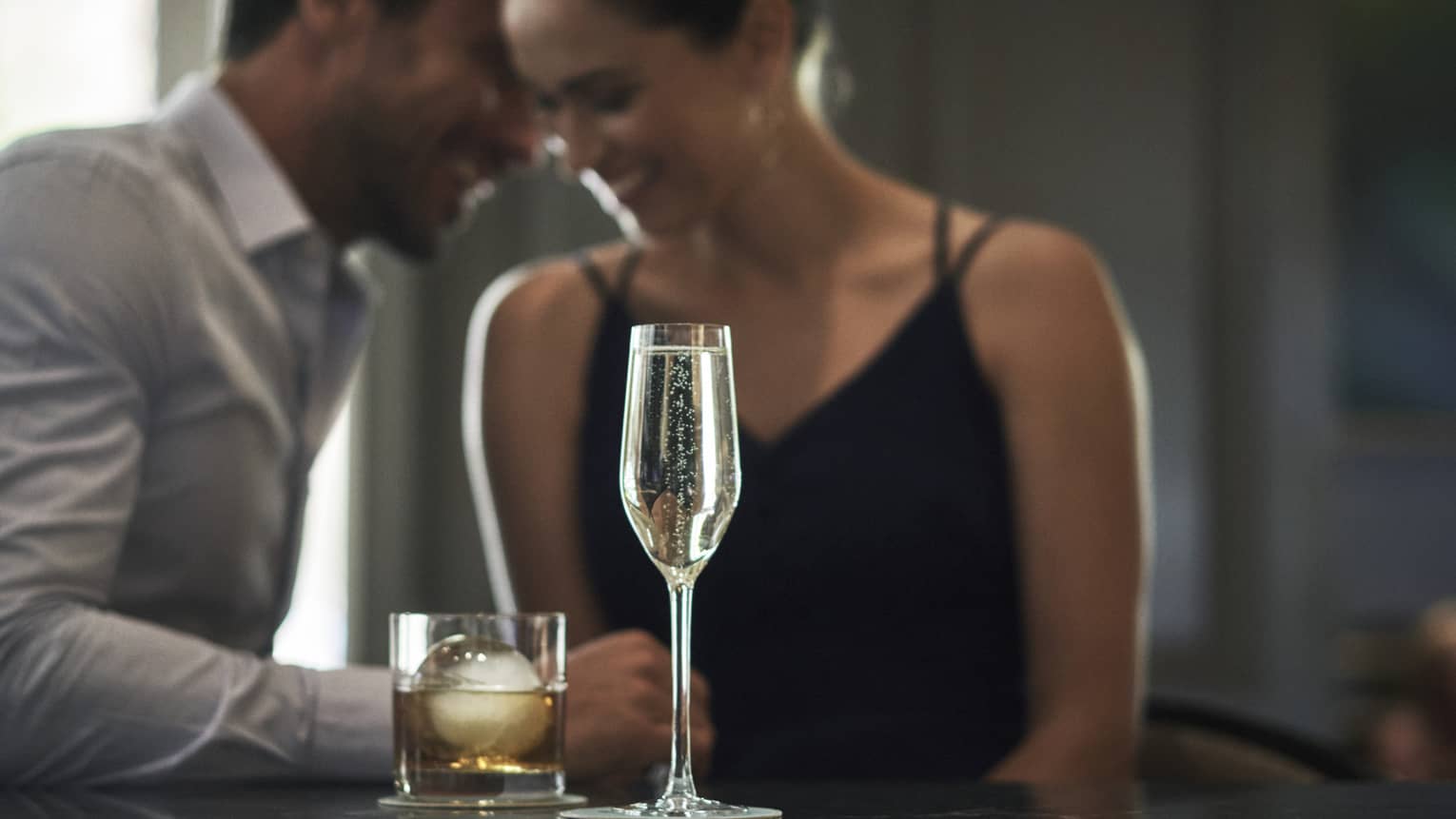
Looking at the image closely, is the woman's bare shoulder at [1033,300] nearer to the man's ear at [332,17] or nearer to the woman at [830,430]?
Result: the woman at [830,430]

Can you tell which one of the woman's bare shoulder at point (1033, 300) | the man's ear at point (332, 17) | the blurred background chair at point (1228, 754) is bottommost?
the blurred background chair at point (1228, 754)

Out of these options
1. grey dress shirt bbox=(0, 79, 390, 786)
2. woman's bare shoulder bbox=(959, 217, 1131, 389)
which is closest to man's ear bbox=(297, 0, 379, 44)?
grey dress shirt bbox=(0, 79, 390, 786)

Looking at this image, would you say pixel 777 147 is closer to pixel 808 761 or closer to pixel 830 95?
pixel 830 95

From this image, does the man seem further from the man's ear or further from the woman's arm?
the woman's arm

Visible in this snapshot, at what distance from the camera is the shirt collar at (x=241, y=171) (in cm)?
172

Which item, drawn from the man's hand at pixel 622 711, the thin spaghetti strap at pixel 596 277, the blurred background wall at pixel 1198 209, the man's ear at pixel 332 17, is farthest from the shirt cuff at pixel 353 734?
the blurred background wall at pixel 1198 209

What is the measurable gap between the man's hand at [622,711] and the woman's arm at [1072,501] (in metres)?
0.44

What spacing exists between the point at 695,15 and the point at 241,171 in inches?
16.8

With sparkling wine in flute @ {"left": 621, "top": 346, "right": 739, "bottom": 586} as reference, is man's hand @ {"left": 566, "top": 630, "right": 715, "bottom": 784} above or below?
below

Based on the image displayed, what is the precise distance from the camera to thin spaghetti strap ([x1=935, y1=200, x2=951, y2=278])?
182cm

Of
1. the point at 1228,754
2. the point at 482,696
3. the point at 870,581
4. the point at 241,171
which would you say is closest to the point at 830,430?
the point at 870,581

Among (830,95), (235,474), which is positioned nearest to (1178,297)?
(830,95)

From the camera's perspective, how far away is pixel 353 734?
1265mm

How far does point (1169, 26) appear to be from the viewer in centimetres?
361
